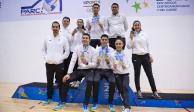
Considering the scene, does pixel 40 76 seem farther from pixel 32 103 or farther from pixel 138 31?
pixel 138 31

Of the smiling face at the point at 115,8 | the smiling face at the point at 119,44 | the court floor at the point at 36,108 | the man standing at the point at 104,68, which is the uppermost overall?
the smiling face at the point at 115,8

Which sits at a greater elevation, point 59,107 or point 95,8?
point 95,8

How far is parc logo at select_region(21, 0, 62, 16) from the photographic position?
669 cm

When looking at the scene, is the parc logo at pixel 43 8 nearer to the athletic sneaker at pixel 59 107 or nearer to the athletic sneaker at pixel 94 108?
the athletic sneaker at pixel 59 107

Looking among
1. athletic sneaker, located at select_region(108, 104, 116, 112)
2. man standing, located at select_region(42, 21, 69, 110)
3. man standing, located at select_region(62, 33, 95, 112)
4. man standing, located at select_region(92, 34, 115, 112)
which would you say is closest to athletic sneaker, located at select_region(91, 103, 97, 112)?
man standing, located at select_region(92, 34, 115, 112)

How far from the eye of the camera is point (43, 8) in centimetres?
683

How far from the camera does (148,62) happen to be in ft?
13.9

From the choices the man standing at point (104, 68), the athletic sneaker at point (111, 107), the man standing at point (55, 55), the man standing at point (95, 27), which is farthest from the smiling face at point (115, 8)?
the athletic sneaker at point (111, 107)

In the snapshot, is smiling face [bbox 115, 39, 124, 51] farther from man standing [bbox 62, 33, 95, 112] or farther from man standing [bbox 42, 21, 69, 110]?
man standing [bbox 42, 21, 69, 110]

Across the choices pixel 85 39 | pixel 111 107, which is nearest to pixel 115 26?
pixel 85 39

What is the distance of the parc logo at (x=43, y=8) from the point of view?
6.69 metres

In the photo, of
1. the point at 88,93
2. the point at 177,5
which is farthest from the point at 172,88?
the point at 88,93

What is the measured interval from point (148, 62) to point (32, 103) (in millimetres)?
2312

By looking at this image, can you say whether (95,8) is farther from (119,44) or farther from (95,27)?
(119,44)
